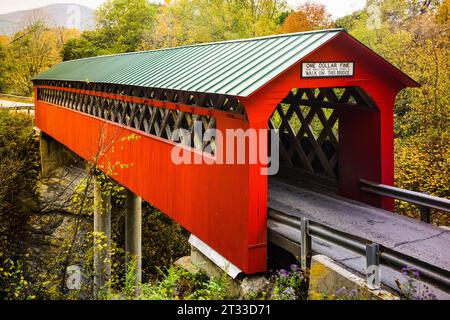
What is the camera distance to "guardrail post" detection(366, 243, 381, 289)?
4.35 meters

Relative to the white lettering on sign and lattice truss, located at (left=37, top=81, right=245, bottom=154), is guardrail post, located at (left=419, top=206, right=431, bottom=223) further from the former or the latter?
lattice truss, located at (left=37, top=81, right=245, bottom=154)

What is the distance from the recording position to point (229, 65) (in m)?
7.21

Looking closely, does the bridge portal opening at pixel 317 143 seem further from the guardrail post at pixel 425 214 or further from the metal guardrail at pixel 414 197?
the guardrail post at pixel 425 214

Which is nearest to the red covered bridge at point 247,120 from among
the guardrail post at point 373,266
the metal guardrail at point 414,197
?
the metal guardrail at point 414,197

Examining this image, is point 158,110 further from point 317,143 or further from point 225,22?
point 225,22

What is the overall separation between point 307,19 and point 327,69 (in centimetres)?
2926

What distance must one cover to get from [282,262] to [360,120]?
2903mm

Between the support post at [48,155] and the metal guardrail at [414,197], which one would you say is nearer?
the metal guardrail at [414,197]

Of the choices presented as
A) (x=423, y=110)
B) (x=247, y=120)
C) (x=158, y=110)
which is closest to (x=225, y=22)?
(x=423, y=110)

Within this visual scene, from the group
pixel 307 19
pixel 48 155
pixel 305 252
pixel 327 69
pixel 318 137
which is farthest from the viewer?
pixel 307 19

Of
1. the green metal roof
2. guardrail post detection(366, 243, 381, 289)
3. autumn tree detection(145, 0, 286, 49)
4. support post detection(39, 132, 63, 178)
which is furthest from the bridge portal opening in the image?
autumn tree detection(145, 0, 286, 49)

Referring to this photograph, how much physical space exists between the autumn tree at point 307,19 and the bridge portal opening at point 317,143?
76.8 ft

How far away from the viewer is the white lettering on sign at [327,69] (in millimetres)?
6238
